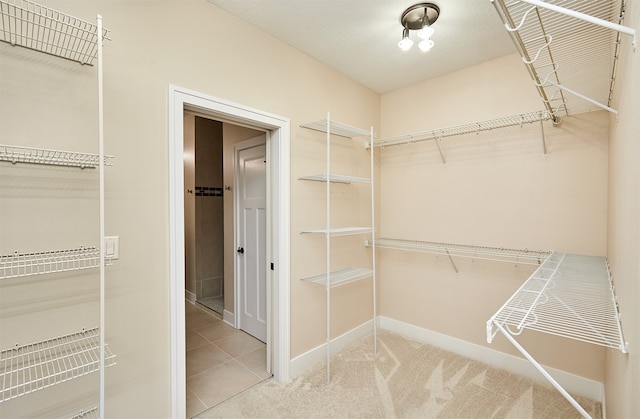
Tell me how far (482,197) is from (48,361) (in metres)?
3.08

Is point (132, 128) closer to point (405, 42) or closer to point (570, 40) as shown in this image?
point (405, 42)

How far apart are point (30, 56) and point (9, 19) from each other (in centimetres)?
14

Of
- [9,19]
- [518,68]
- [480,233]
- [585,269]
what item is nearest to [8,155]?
[9,19]

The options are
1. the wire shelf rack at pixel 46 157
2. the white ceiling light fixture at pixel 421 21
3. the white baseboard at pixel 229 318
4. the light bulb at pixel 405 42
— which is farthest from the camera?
the white baseboard at pixel 229 318

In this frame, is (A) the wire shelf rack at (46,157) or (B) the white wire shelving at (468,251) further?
(B) the white wire shelving at (468,251)

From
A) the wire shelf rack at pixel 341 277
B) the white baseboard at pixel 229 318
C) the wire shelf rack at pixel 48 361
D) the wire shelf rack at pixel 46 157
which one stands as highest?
the wire shelf rack at pixel 46 157

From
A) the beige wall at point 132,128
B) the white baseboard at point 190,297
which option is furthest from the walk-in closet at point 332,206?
the white baseboard at point 190,297

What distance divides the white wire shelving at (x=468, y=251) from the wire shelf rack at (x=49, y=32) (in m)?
2.65

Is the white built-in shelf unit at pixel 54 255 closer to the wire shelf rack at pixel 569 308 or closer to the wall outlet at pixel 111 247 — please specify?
the wall outlet at pixel 111 247

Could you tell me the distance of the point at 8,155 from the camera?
1210 millimetres

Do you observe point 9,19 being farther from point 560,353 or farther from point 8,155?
point 560,353

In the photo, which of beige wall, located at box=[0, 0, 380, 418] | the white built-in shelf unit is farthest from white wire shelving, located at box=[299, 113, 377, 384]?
the white built-in shelf unit

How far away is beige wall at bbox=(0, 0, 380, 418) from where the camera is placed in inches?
51.1

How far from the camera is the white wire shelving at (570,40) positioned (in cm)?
106
